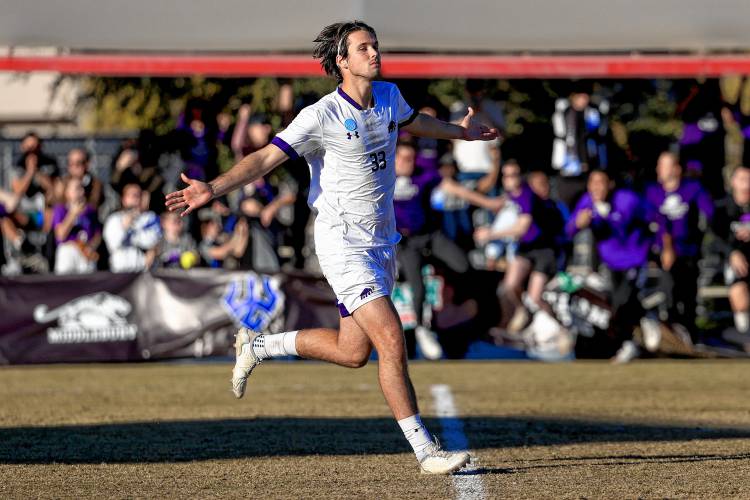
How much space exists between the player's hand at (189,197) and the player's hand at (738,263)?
970cm

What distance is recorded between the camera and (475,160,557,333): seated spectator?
15016 millimetres

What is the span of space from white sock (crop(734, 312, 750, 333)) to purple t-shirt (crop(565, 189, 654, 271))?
3.81ft

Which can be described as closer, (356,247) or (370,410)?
(356,247)

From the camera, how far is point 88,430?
929cm

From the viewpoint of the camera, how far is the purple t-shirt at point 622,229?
1502cm

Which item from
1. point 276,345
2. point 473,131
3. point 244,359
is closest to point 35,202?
point 244,359

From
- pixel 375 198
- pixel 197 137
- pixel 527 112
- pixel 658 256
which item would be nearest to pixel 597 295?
pixel 658 256

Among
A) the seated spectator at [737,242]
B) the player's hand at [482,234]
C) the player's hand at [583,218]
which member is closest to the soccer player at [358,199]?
the player's hand at [583,218]

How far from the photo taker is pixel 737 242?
15211mm

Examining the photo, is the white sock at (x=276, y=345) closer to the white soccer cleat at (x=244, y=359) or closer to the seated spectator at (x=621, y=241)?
the white soccer cleat at (x=244, y=359)

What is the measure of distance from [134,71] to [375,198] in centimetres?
820

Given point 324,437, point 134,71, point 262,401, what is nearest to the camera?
point 324,437

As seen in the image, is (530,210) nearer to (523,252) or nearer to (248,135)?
(523,252)

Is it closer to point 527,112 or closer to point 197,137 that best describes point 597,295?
point 197,137
